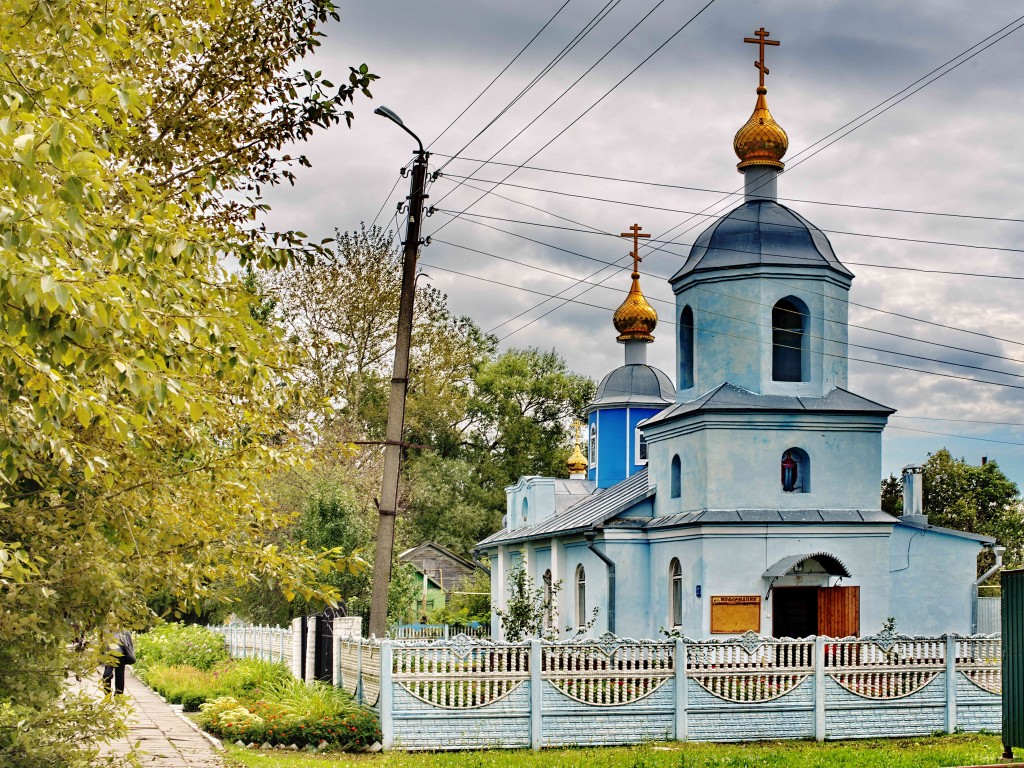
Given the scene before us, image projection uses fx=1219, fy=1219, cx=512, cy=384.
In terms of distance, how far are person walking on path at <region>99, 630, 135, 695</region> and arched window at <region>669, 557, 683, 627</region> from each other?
10051mm

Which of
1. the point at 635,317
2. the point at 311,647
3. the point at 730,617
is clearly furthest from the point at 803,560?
the point at 635,317

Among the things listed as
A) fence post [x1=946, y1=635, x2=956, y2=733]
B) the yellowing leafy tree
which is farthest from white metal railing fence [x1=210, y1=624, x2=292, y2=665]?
the yellowing leafy tree

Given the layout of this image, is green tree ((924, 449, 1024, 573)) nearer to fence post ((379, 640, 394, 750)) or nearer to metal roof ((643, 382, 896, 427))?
metal roof ((643, 382, 896, 427))

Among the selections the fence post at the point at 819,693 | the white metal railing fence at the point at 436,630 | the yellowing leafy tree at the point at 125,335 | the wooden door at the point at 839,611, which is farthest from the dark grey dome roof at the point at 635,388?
the yellowing leafy tree at the point at 125,335

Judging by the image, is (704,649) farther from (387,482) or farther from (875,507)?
(875,507)

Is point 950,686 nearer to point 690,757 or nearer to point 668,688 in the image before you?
point 668,688

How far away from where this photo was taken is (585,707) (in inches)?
624

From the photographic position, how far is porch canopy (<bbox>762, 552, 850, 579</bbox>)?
20844 millimetres

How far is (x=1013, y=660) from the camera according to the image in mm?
13086

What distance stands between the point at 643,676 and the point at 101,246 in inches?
492

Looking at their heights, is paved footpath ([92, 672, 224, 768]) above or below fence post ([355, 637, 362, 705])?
below

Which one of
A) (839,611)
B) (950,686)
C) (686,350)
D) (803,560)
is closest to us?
(950,686)

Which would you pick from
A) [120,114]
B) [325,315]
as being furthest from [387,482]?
[325,315]

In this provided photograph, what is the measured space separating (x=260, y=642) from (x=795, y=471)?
1157 cm
